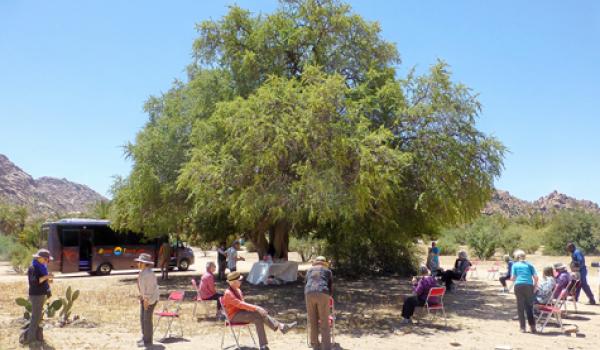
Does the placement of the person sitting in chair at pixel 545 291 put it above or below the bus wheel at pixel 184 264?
above

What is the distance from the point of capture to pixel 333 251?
24672 millimetres

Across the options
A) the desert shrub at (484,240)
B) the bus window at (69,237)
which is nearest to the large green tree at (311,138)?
the bus window at (69,237)

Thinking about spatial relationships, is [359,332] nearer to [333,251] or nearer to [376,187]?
[376,187]

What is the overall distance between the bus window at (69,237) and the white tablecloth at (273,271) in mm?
11603

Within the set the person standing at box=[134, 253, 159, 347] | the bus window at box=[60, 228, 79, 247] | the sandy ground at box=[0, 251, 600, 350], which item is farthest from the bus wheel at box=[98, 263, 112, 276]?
the person standing at box=[134, 253, 159, 347]

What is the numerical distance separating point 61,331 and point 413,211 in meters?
10.3

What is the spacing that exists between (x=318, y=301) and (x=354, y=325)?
3.14 m

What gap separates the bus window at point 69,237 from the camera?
25828 millimetres

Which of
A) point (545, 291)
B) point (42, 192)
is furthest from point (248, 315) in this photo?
point (42, 192)

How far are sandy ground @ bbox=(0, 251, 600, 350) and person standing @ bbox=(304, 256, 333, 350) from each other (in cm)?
58

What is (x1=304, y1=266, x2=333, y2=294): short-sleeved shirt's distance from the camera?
Result: 344 inches

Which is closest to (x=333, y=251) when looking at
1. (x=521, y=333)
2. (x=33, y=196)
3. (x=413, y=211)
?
(x=413, y=211)

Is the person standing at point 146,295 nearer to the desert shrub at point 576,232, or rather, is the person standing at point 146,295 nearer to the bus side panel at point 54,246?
the bus side panel at point 54,246

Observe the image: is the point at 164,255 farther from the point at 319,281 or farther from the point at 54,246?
the point at 319,281
